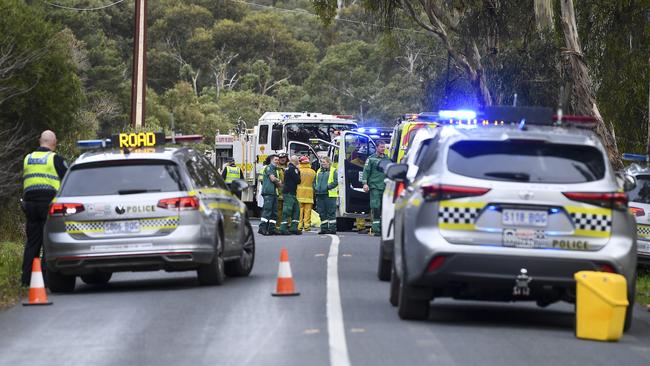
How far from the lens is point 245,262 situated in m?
17.6

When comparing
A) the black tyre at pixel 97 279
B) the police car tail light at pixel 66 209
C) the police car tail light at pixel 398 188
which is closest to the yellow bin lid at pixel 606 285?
the police car tail light at pixel 398 188

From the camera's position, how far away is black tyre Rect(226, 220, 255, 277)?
1733 centimetres

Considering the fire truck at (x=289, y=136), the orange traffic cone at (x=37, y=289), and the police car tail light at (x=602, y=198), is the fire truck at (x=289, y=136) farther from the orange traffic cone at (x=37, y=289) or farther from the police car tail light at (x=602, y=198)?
the police car tail light at (x=602, y=198)

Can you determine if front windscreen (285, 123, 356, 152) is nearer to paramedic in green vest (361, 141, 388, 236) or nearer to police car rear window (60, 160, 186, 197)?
paramedic in green vest (361, 141, 388, 236)

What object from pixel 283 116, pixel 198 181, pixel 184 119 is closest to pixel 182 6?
pixel 184 119

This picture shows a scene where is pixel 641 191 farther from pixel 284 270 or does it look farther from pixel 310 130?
pixel 310 130

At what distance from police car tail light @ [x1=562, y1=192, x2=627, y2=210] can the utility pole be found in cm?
2940

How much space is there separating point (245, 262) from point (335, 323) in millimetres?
5470

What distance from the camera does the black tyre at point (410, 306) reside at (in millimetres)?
12328

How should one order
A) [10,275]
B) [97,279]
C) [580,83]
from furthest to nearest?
[580,83]
[10,275]
[97,279]

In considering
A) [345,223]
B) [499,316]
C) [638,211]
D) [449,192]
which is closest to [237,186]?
[499,316]

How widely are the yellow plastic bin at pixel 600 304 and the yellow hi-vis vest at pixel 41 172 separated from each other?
7173 millimetres

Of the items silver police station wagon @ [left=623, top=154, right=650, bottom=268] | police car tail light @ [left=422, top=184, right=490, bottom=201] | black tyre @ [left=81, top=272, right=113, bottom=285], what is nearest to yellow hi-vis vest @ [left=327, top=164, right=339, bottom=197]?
silver police station wagon @ [left=623, top=154, right=650, bottom=268]

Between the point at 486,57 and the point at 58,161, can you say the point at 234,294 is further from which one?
the point at 486,57
